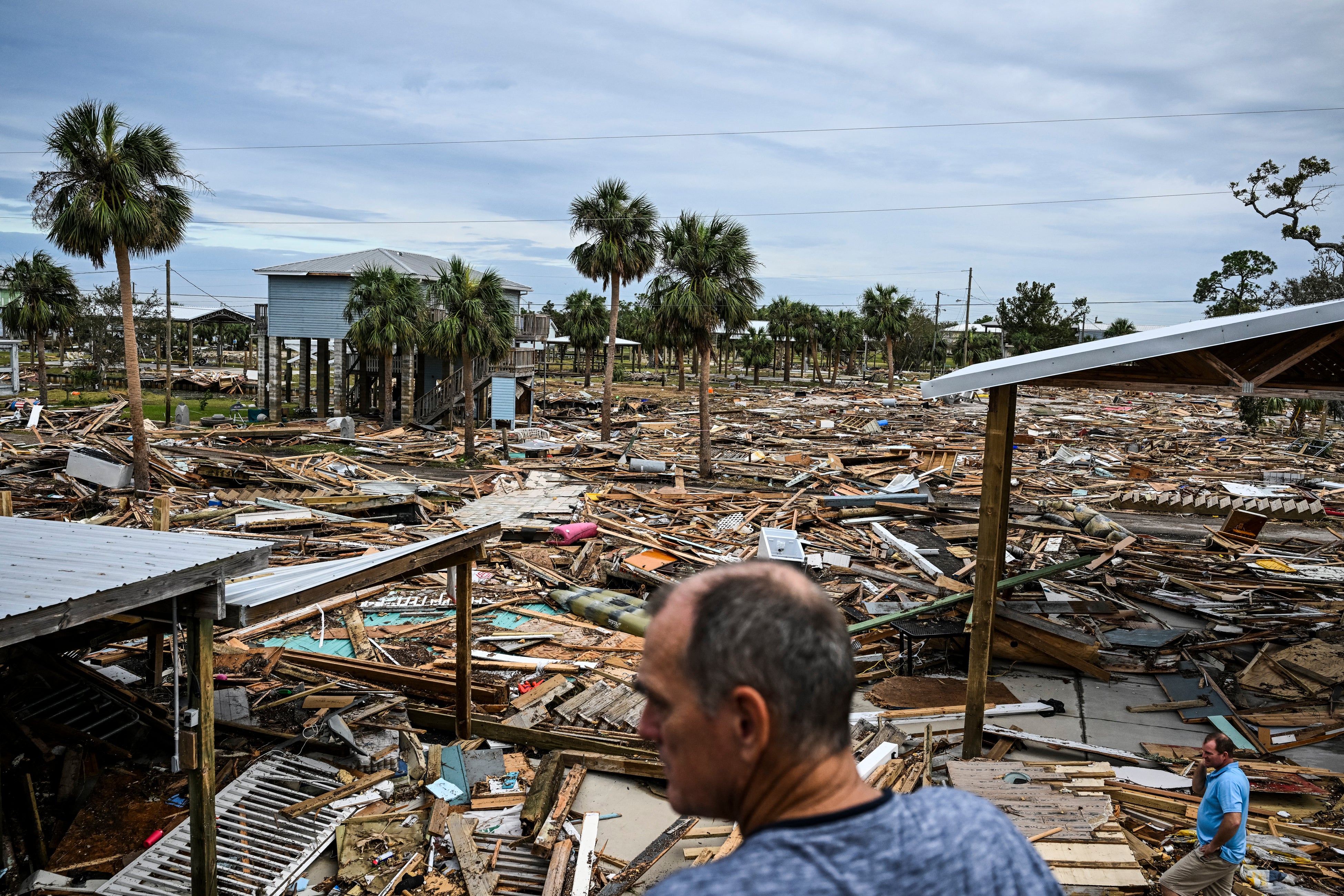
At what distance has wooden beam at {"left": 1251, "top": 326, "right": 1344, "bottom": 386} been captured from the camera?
8.43 meters

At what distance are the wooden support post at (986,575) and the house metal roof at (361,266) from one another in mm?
34597

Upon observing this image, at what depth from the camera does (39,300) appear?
→ 1558 inches

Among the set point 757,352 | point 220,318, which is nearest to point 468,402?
point 220,318

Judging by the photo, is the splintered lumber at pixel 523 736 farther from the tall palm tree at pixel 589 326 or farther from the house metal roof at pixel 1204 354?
the tall palm tree at pixel 589 326

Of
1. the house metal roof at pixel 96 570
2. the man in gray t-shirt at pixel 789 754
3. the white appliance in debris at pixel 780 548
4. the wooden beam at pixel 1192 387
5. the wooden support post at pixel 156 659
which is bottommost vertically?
the wooden support post at pixel 156 659

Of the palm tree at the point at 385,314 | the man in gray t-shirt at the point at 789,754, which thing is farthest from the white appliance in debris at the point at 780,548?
the palm tree at the point at 385,314

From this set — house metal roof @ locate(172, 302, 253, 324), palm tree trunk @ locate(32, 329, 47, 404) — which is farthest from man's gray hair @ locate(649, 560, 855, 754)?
house metal roof @ locate(172, 302, 253, 324)

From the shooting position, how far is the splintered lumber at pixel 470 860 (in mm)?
6566

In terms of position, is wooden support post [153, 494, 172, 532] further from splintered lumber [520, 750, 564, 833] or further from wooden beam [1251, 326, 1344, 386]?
wooden beam [1251, 326, 1344, 386]

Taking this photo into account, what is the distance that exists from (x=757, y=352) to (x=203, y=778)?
69.9 meters

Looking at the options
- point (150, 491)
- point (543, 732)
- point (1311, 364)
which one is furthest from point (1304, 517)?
point (150, 491)

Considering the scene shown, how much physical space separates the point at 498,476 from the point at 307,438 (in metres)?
11.0

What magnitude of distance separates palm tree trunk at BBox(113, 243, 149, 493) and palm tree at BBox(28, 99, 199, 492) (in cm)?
5

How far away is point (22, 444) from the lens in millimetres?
26250
